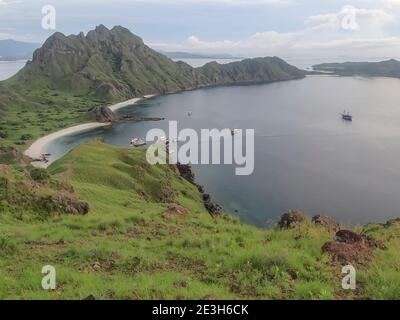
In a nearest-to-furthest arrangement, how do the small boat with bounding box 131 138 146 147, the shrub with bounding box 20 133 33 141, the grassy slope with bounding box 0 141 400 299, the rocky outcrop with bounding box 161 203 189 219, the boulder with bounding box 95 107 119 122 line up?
the grassy slope with bounding box 0 141 400 299 < the rocky outcrop with bounding box 161 203 189 219 < the small boat with bounding box 131 138 146 147 < the shrub with bounding box 20 133 33 141 < the boulder with bounding box 95 107 119 122

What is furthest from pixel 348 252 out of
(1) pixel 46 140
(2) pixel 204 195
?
(1) pixel 46 140

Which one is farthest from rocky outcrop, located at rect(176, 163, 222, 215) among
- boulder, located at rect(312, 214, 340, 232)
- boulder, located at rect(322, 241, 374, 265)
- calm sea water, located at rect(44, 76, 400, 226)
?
boulder, located at rect(322, 241, 374, 265)

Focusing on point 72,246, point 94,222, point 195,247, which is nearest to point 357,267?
point 195,247

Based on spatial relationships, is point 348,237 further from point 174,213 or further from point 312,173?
point 312,173

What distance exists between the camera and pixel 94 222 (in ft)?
73.1

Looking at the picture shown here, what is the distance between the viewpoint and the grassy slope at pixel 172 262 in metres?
11.8

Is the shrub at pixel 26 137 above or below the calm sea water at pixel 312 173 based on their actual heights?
above

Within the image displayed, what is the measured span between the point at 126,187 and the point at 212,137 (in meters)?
97.7

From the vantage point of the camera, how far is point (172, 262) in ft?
50.4

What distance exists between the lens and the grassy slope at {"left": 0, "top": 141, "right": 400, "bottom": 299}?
11.8 metres

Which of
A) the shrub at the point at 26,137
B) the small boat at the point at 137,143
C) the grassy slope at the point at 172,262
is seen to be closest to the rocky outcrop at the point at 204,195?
the grassy slope at the point at 172,262

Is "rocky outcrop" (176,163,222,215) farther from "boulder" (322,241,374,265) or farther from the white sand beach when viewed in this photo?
"boulder" (322,241,374,265)

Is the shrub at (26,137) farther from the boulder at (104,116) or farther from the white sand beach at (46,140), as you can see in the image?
the boulder at (104,116)

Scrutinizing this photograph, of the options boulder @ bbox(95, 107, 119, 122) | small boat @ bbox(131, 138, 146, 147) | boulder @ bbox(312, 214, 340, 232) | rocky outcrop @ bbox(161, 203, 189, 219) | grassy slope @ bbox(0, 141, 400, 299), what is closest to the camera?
grassy slope @ bbox(0, 141, 400, 299)
